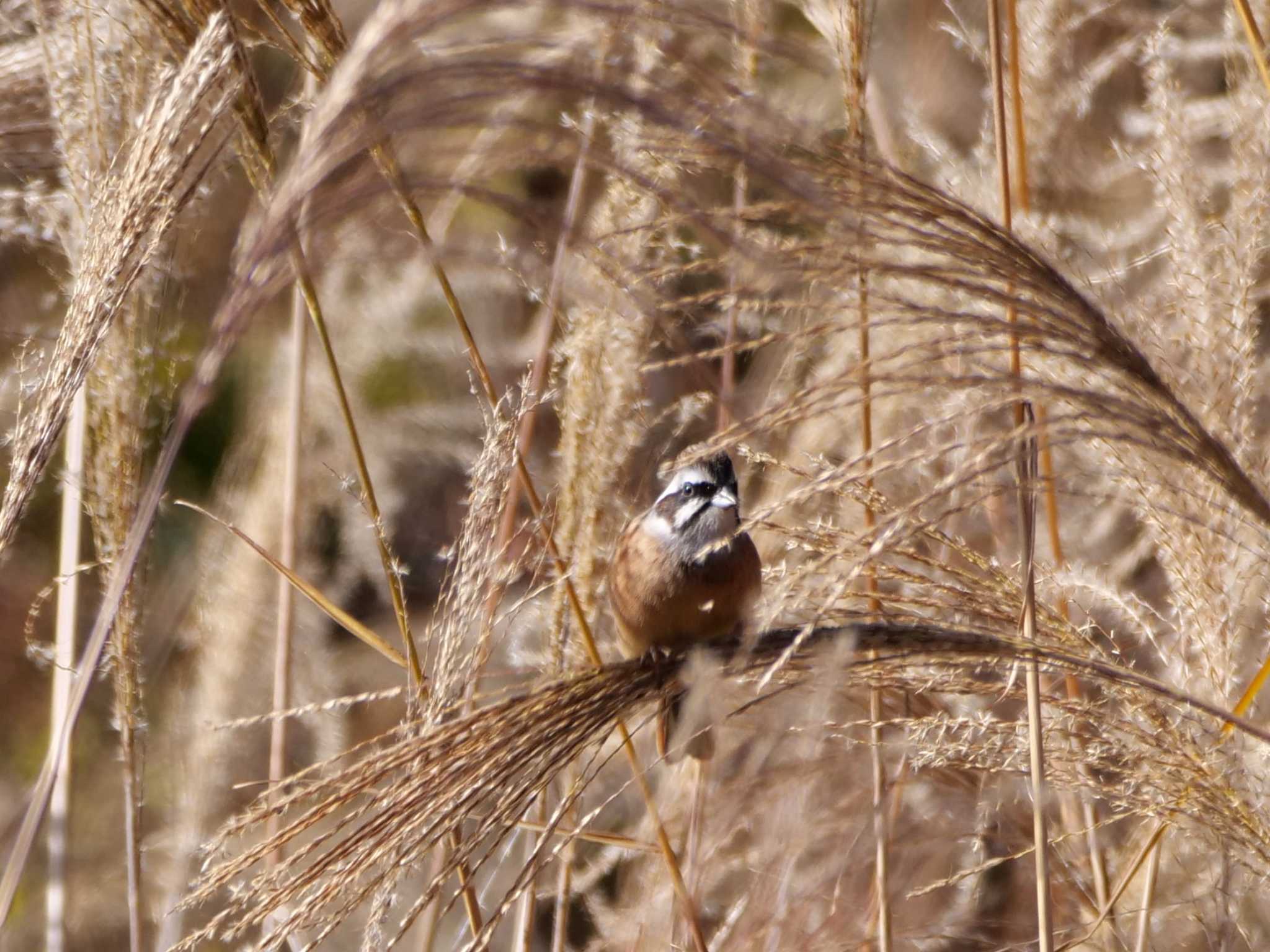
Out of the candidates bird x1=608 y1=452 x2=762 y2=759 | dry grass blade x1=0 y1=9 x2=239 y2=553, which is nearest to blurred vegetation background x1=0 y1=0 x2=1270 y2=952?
dry grass blade x1=0 y1=9 x2=239 y2=553

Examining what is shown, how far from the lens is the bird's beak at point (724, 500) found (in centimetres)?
242

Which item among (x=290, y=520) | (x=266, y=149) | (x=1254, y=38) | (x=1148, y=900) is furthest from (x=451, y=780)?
(x=1254, y=38)

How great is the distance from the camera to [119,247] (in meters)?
1.28

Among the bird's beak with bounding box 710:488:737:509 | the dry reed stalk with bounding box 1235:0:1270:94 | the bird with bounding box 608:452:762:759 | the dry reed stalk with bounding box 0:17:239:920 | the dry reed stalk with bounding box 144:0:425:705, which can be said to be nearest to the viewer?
the dry reed stalk with bounding box 0:17:239:920

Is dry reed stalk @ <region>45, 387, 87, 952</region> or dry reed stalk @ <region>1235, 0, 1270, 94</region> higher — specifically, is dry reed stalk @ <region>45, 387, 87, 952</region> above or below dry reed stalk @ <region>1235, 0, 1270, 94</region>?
below

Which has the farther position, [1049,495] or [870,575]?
[1049,495]

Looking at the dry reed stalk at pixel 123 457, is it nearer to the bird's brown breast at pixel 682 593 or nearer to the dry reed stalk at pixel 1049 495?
the bird's brown breast at pixel 682 593

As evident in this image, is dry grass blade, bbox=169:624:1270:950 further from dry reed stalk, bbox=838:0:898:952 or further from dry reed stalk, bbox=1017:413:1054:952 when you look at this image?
dry reed stalk, bbox=838:0:898:952

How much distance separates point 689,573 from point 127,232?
4.82ft

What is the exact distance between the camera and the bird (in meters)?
2.54

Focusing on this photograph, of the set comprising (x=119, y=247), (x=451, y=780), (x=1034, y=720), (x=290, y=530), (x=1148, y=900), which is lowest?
(x=1148, y=900)

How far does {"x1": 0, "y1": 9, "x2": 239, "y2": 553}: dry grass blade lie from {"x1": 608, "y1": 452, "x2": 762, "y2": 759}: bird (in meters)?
1.29

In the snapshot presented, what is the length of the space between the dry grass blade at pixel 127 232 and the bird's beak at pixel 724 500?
1.27 metres

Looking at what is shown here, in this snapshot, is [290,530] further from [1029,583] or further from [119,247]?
[1029,583]
